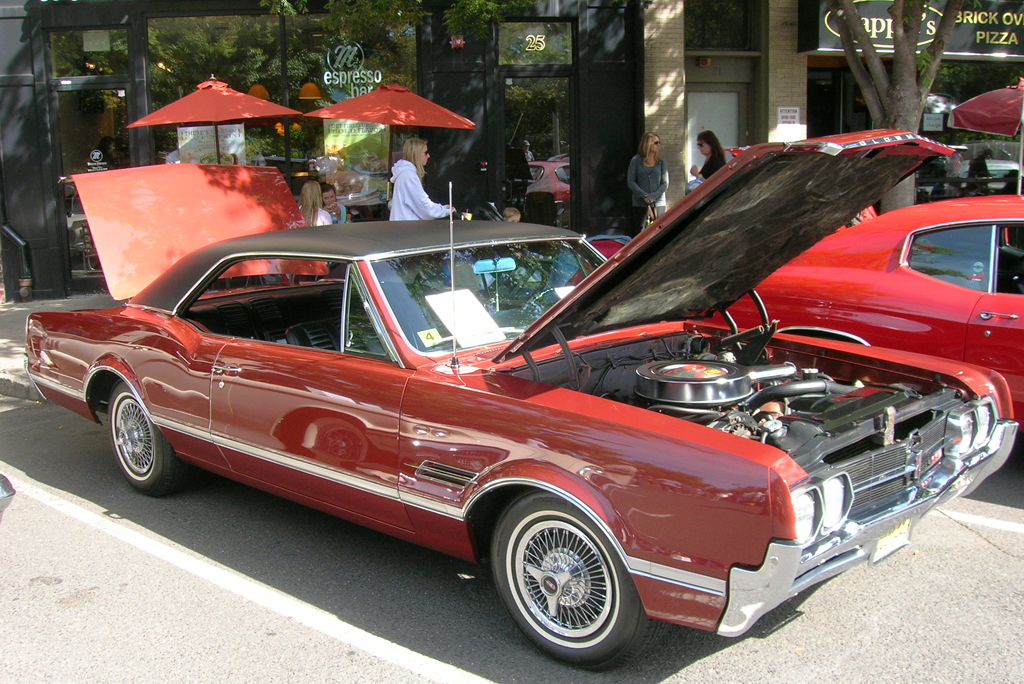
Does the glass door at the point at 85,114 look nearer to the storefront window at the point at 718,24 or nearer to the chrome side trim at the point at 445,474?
the storefront window at the point at 718,24

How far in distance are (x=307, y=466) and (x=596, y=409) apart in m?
1.48

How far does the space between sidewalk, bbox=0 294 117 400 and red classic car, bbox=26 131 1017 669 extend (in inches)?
128

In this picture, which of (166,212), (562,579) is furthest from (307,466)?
(166,212)

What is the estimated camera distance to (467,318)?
157 inches

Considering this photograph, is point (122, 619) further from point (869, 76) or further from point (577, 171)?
point (577, 171)

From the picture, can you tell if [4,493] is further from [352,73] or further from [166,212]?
[352,73]

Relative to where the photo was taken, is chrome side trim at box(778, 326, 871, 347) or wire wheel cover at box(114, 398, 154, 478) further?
chrome side trim at box(778, 326, 871, 347)

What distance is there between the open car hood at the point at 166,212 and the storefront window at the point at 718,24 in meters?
7.98

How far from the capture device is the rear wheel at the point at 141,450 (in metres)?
4.92

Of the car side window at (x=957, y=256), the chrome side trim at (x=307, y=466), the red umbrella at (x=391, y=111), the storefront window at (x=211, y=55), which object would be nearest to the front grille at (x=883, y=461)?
the chrome side trim at (x=307, y=466)

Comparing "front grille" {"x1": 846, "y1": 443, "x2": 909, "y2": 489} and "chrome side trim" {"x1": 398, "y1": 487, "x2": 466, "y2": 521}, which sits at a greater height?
"front grille" {"x1": 846, "y1": 443, "x2": 909, "y2": 489}

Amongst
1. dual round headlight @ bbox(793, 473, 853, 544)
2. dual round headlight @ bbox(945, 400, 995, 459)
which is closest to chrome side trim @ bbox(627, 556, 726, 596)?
dual round headlight @ bbox(793, 473, 853, 544)

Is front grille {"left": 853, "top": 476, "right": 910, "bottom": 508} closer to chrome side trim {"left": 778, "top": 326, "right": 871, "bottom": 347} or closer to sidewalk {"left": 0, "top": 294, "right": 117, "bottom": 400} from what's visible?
chrome side trim {"left": 778, "top": 326, "right": 871, "bottom": 347}

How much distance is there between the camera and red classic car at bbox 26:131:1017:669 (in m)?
2.82
